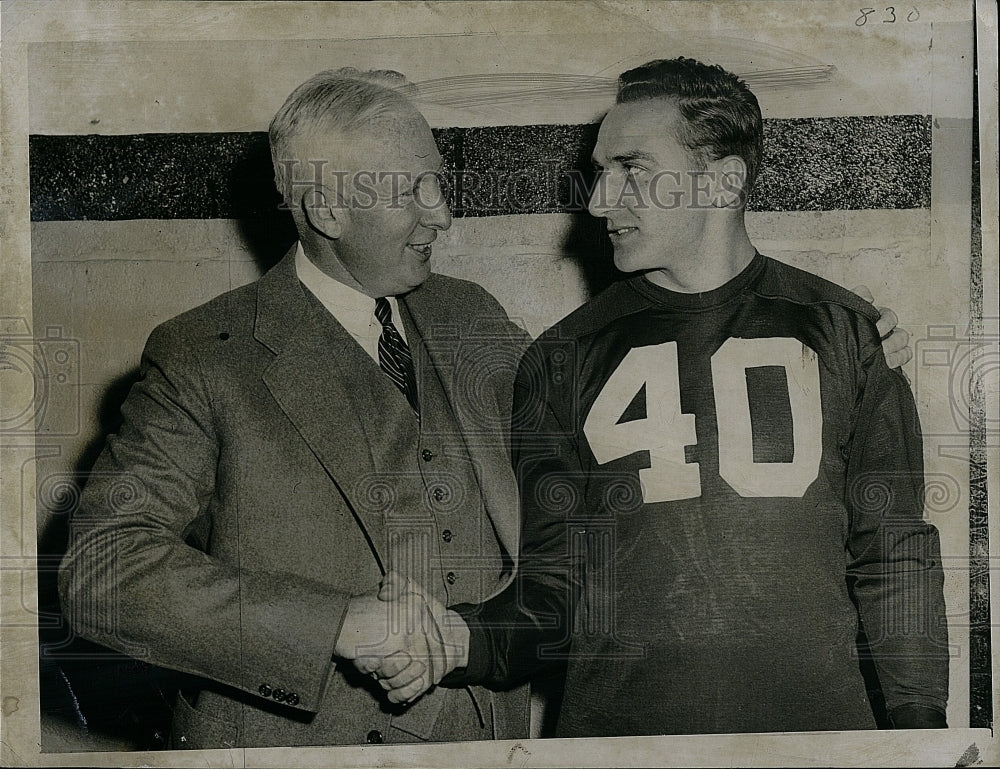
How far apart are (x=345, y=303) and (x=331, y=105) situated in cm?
52

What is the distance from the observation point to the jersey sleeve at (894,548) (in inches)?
122

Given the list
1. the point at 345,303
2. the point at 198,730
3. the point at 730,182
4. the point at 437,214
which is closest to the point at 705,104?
the point at 730,182

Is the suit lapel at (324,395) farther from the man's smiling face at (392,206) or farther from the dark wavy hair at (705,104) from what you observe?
the dark wavy hair at (705,104)

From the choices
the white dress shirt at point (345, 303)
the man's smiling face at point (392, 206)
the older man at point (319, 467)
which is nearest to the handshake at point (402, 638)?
the older man at point (319, 467)

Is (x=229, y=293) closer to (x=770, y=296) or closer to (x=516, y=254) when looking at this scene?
(x=516, y=254)

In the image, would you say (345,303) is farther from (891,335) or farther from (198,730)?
(891,335)

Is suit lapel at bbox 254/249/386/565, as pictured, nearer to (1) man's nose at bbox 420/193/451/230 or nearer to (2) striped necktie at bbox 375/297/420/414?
(2) striped necktie at bbox 375/297/420/414

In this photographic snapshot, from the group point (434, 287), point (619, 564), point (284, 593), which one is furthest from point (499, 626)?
point (434, 287)

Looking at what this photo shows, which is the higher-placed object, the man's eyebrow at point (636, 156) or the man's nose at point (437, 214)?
the man's eyebrow at point (636, 156)

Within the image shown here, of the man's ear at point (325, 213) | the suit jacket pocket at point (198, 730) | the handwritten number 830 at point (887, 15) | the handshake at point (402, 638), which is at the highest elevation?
the handwritten number 830 at point (887, 15)

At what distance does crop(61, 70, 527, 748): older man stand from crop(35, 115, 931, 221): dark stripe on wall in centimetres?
9

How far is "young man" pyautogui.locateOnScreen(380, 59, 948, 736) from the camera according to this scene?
3045 mm

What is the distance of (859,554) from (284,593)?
1485 millimetres

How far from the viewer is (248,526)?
116 inches
